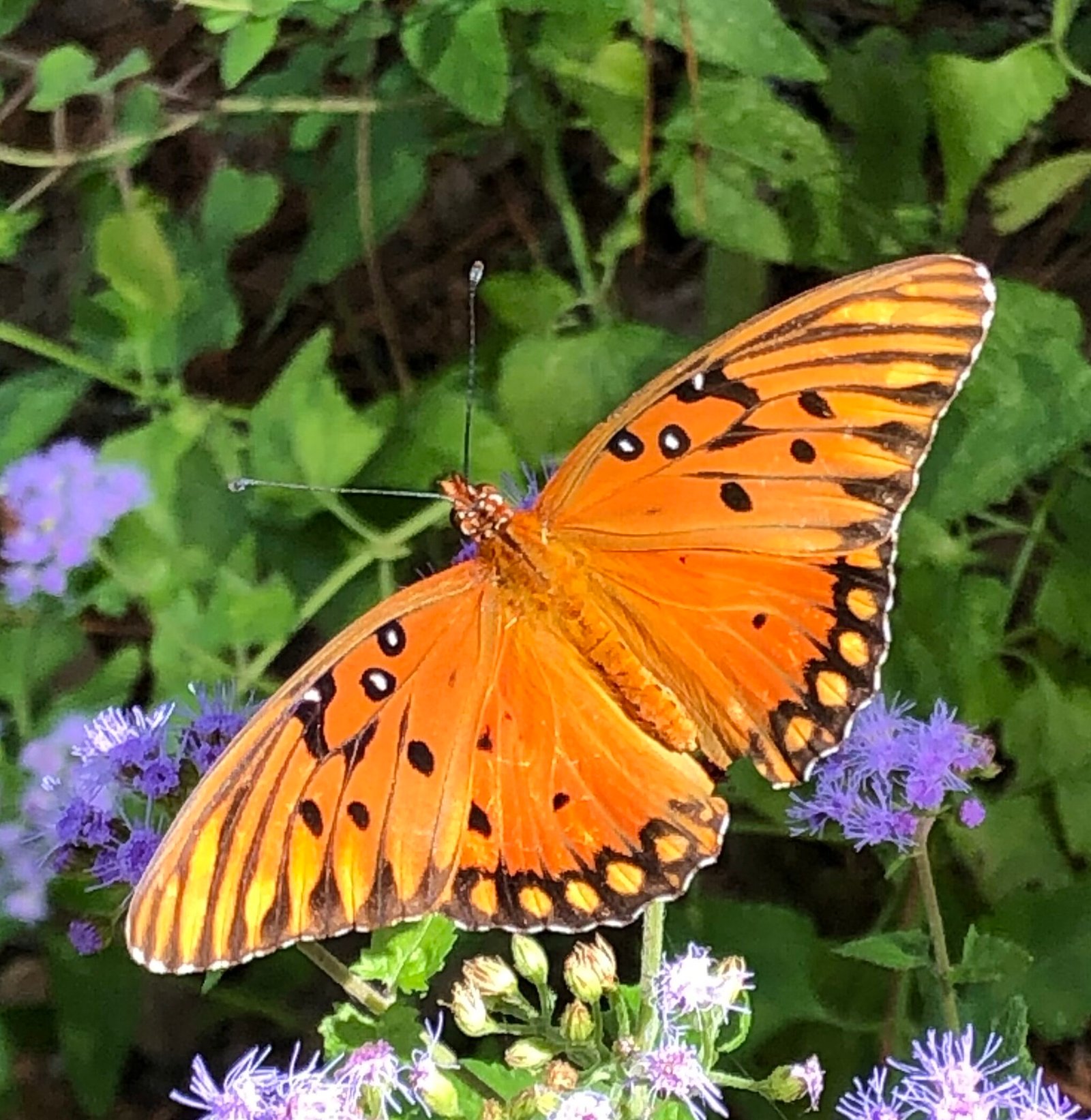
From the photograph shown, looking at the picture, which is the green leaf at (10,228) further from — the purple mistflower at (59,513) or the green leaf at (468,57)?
the green leaf at (468,57)

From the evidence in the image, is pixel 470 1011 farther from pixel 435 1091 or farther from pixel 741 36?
pixel 741 36

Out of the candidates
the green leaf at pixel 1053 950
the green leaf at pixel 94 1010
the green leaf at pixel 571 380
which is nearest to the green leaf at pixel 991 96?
the green leaf at pixel 571 380

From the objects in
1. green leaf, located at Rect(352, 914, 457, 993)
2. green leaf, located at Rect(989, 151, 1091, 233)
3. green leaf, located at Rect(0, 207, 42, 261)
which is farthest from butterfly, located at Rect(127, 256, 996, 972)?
green leaf, located at Rect(0, 207, 42, 261)

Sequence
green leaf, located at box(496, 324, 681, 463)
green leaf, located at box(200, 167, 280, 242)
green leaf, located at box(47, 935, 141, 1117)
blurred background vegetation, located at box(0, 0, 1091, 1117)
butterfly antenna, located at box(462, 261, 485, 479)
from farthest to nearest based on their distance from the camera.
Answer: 1. green leaf, located at box(200, 167, 280, 242)
2. green leaf, located at box(47, 935, 141, 1117)
3. green leaf, located at box(496, 324, 681, 463)
4. blurred background vegetation, located at box(0, 0, 1091, 1117)
5. butterfly antenna, located at box(462, 261, 485, 479)

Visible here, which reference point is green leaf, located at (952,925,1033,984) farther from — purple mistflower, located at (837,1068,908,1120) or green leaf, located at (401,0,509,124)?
green leaf, located at (401,0,509,124)

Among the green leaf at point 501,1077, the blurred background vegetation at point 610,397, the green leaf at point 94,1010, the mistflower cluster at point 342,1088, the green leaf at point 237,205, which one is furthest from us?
the green leaf at point 237,205

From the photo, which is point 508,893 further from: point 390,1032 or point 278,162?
point 278,162

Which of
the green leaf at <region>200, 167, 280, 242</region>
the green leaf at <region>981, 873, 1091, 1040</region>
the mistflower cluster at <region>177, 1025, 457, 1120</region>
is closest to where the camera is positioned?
the mistflower cluster at <region>177, 1025, 457, 1120</region>

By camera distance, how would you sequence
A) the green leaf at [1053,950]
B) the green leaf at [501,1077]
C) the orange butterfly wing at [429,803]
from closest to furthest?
the orange butterfly wing at [429,803] → the green leaf at [501,1077] → the green leaf at [1053,950]
